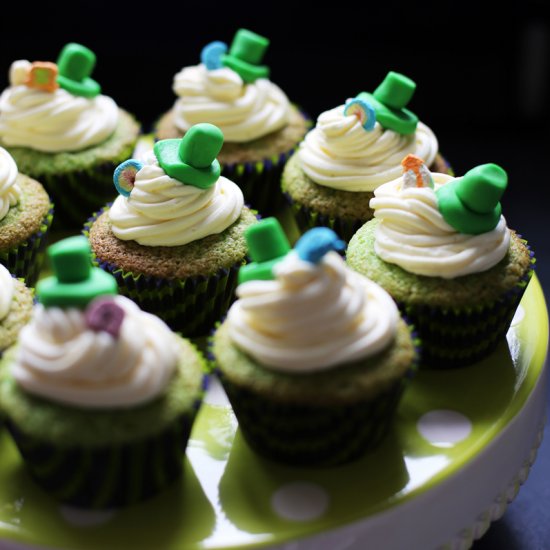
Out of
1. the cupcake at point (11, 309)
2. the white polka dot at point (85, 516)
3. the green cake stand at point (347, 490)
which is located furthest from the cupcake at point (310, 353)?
the cupcake at point (11, 309)

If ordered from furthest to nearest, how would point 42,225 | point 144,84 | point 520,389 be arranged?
1. point 144,84
2. point 42,225
3. point 520,389

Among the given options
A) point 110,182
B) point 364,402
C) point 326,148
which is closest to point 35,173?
point 110,182

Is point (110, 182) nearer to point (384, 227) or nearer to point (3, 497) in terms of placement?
point (384, 227)

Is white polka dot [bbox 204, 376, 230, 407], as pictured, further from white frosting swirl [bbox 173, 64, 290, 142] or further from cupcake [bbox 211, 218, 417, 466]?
white frosting swirl [bbox 173, 64, 290, 142]

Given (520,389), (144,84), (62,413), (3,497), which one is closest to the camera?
(62,413)

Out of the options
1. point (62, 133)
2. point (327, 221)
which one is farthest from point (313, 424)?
point (62, 133)

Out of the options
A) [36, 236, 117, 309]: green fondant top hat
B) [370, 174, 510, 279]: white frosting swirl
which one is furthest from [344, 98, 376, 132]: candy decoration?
[36, 236, 117, 309]: green fondant top hat

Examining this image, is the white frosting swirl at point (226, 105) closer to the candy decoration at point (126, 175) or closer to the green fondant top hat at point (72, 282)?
the candy decoration at point (126, 175)
